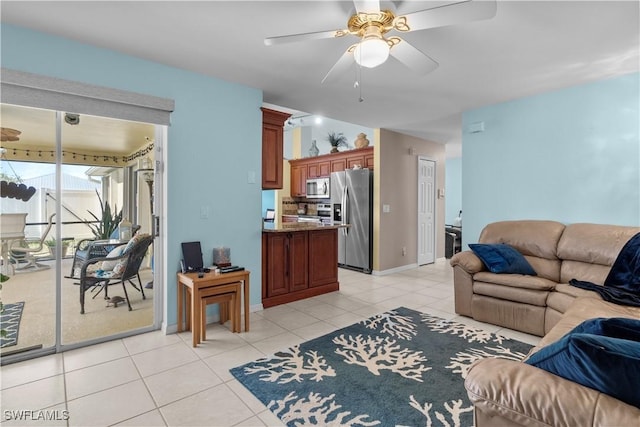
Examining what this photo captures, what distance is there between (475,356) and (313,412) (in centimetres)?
146

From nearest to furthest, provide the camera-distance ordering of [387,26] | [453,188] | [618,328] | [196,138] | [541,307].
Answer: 1. [618,328]
2. [387,26]
3. [541,307]
4. [196,138]
5. [453,188]

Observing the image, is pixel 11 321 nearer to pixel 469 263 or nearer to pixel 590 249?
pixel 469 263

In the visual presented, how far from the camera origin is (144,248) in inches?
123

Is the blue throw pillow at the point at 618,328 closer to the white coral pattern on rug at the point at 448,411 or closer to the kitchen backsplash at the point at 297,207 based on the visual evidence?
the white coral pattern on rug at the point at 448,411

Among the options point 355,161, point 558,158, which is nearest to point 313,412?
point 558,158

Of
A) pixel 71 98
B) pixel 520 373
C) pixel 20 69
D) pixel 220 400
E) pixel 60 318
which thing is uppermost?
pixel 20 69

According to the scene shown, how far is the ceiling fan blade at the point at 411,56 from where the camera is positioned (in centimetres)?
202

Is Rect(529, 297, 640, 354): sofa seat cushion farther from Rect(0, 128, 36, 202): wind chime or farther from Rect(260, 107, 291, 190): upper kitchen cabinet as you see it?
Rect(0, 128, 36, 202): wind chime

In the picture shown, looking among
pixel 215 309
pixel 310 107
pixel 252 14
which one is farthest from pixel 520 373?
pixel 310 107

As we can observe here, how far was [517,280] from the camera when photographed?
3000 millimetres

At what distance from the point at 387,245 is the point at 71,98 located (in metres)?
4.62

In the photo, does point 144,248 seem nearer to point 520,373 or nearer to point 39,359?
point 39,359

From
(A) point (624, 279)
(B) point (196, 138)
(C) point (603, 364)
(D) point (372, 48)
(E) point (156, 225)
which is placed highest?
(D) point (372, 48)

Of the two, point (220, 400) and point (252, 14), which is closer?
point (220, 400)
